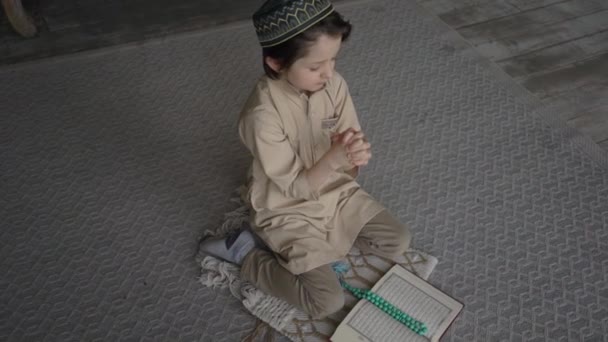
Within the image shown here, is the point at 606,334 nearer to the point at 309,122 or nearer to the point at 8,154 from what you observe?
the point at 309,122

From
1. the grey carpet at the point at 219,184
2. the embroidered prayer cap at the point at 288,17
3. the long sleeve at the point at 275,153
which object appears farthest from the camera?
the grey carpet at the point at 219,184

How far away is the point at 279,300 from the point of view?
985mm

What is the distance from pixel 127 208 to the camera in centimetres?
117

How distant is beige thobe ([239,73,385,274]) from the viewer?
0.86 m

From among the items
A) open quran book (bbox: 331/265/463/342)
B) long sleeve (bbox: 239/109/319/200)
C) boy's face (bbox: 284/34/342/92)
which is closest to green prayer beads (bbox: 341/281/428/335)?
open quran book (bbox: 331/265/463/342)

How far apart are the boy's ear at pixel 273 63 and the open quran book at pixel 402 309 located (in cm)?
46

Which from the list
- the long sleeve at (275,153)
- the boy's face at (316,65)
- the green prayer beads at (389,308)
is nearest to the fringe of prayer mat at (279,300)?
the green prayer beads at (389,308)

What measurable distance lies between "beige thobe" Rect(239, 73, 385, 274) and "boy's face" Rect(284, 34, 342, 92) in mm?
42

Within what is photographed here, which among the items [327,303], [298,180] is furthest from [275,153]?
[327,303]

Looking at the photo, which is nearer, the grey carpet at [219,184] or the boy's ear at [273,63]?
the boy's ear at [273,63]

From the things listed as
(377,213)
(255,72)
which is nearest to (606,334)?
(377,213)

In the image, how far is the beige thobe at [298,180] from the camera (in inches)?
33.9

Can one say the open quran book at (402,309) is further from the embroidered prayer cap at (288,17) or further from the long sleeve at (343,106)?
the embroidered prayer cap at (288,17)

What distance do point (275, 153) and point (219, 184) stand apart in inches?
15.8
